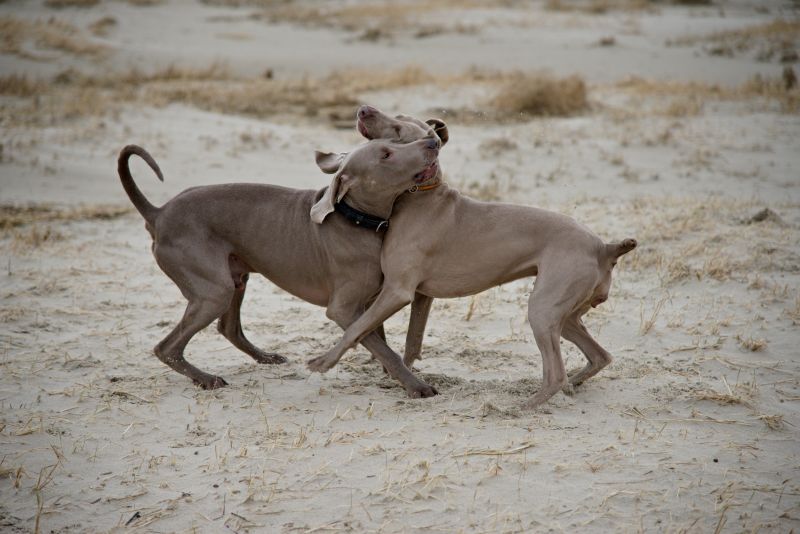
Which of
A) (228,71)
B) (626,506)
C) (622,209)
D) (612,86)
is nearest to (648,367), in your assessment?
(626,506)

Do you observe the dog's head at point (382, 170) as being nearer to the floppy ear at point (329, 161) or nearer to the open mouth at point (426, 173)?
the open mouth at point (426, 173)

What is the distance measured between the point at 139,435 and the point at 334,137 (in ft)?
26.0

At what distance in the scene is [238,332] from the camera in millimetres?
5824

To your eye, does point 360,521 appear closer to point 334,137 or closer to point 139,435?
point 139,435

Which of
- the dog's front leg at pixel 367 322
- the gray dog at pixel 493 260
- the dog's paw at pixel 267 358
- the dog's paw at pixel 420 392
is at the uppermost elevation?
the gray dog at pixel 493 260

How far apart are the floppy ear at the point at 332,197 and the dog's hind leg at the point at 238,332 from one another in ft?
2.97

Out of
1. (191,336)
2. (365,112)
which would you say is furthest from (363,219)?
(191,336)

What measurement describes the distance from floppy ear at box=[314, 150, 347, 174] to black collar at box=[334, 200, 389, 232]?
275 mm

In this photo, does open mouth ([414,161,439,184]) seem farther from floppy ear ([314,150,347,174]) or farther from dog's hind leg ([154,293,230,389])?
dog's hind leg ([154,293,230,389])

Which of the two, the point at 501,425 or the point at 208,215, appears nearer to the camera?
the point at 501,425

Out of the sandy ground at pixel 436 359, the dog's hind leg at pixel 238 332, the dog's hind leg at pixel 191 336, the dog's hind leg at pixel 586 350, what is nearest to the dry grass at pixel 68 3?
the sandy ground at pixel 436 359

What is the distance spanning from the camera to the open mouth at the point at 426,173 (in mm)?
4965

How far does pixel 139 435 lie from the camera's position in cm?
457

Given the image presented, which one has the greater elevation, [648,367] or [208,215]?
[208,215]
